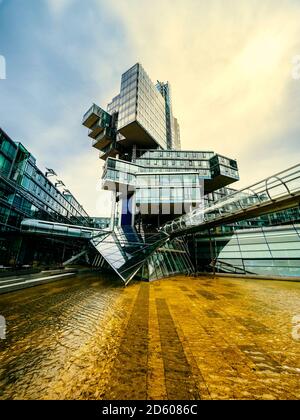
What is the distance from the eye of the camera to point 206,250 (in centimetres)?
2733

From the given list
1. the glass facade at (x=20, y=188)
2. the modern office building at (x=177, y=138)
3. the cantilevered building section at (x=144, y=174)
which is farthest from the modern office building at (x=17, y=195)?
the modern office building at (x=177, y=138)

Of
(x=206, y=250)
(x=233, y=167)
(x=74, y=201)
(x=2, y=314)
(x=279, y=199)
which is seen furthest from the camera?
(x=74, y=201)

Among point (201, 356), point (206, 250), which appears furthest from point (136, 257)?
point (206, 250)

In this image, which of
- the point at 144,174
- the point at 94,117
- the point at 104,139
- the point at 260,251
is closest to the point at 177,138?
the point at 104,139

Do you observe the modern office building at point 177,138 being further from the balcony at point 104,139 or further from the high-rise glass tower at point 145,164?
the balcony at point 104,139

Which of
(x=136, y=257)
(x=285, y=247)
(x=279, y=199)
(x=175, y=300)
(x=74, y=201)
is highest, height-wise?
(x=74, y=201)

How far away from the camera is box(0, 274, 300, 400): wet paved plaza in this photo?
8.09 ft

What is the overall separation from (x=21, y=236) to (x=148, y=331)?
105 ft

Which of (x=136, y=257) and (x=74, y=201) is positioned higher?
(x=74, y=201)

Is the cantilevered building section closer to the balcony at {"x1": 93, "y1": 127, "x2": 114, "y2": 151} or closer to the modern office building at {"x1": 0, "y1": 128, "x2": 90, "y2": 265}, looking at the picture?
the balcony at {"x1": 93, "y1": 127, "x2": 114, "y2": 151}

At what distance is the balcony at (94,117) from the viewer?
5354 cm

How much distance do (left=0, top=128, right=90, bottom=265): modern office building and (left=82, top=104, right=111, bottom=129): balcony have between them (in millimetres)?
28513

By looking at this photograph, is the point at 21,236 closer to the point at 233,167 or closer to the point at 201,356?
the point at 201,356

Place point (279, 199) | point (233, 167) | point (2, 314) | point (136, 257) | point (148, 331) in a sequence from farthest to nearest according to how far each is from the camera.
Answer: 1. point (233, 167)
2. point (136, 257)
3. point (279, 199)
4. point (2, 314)
5. point (148, 331)
